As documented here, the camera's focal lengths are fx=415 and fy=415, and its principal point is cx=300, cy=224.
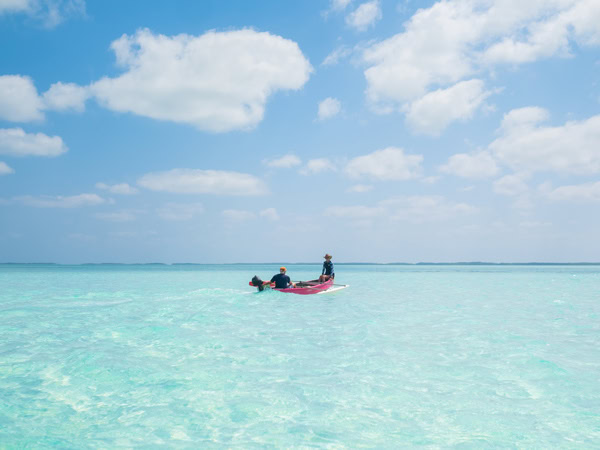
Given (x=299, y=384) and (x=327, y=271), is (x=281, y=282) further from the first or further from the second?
(x=299, y=384)

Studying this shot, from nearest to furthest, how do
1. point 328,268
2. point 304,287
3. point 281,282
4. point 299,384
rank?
point 299,384 < point 281,282 < point 304,287 < point 328,268

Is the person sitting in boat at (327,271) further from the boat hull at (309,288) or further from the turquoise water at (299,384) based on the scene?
the turquoise water at (299,384)

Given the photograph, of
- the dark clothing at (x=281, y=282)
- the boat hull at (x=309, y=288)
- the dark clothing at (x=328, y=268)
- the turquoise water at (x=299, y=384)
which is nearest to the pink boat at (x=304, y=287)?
the boat hull at (x=309, y=288)

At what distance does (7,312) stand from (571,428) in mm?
25147

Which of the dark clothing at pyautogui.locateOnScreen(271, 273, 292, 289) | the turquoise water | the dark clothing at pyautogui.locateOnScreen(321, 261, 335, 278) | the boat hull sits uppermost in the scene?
the dark clothing at pyautogui.locateOnScreen(321, 261, 335, 278)

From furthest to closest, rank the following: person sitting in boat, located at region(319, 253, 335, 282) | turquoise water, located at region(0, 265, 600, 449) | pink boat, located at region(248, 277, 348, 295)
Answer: person sitting in boat, located at region(319, 253, 335, 282) → pink boat, located at region(248, 277, 348, 295) → turquoise water, located at region(0, 265, 600, 449)

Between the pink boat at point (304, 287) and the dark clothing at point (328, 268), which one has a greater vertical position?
the dark clothing at point (328, 268)

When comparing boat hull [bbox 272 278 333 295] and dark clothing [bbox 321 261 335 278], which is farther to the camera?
dark clothing [bbox 321 261 335 278]

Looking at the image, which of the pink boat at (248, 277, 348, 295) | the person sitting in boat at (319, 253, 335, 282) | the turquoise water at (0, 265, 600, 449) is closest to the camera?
the turquoise water at (0, 265, 600, 449)

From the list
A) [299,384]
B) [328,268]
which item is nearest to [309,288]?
[328,268]

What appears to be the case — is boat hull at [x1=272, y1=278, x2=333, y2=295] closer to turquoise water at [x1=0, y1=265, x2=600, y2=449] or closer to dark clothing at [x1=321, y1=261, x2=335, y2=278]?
dark clothing at [x1=321, y1=261, x2=335, y2=278]

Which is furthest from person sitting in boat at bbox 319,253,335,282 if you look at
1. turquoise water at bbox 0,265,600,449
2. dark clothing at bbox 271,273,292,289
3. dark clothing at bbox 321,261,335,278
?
turquoise water at bbox 0,265,600,449

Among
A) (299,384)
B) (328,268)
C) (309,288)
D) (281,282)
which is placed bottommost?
(299,384)

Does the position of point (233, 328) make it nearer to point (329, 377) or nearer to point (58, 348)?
point (58, 348)
